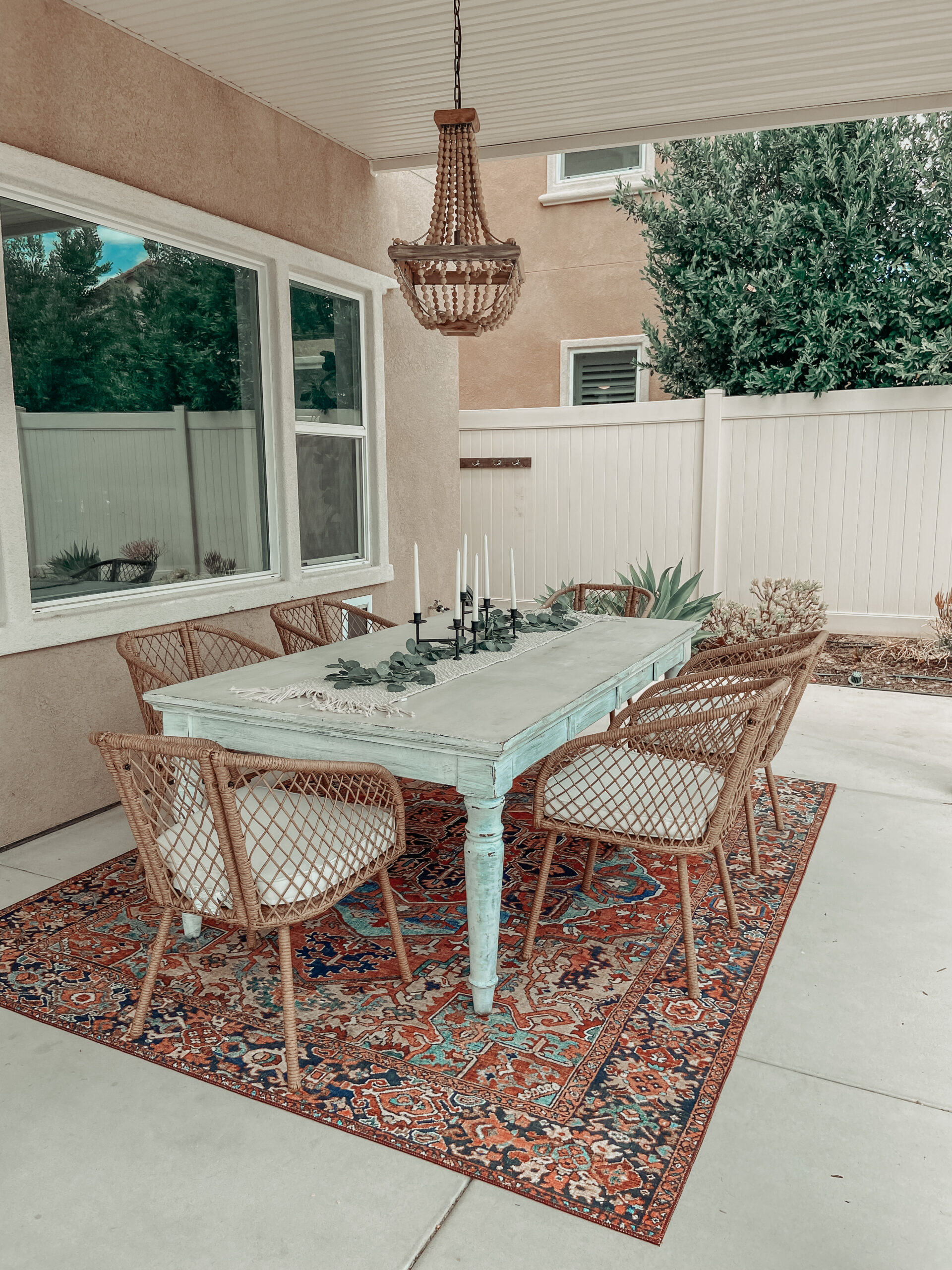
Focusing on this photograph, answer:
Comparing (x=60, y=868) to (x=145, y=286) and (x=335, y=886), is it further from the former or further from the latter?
(x=145, y=286)

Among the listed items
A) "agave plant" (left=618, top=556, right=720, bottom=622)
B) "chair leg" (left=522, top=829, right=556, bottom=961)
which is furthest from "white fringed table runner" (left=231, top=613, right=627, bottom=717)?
"agave plant" (left=618, top=556, right=720, bottom=622)

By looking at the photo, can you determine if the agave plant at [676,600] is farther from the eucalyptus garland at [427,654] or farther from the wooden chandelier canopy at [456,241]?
the wooden chandelier canopy at [456,241]

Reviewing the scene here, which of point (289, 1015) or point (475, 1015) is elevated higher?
point (289, 1015)

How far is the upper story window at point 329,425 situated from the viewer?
16.3ft

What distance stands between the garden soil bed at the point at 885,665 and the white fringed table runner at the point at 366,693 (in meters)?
3.59

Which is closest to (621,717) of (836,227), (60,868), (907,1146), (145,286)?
(907,1146)

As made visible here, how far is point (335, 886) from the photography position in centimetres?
218

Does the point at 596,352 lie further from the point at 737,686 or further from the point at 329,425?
the point at 737,686

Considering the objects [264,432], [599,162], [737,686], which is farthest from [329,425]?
[599,162]

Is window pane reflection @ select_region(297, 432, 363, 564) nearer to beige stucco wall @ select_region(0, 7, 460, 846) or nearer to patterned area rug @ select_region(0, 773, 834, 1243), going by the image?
beige stucco wall @ select_region(0, 7, 460, 846)

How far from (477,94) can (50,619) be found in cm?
309

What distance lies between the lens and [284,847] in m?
2.28

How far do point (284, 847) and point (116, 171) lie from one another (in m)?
2.89

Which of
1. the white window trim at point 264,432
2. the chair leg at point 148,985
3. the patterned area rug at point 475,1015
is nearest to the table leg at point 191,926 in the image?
the patterned area rug at point 475,1015
